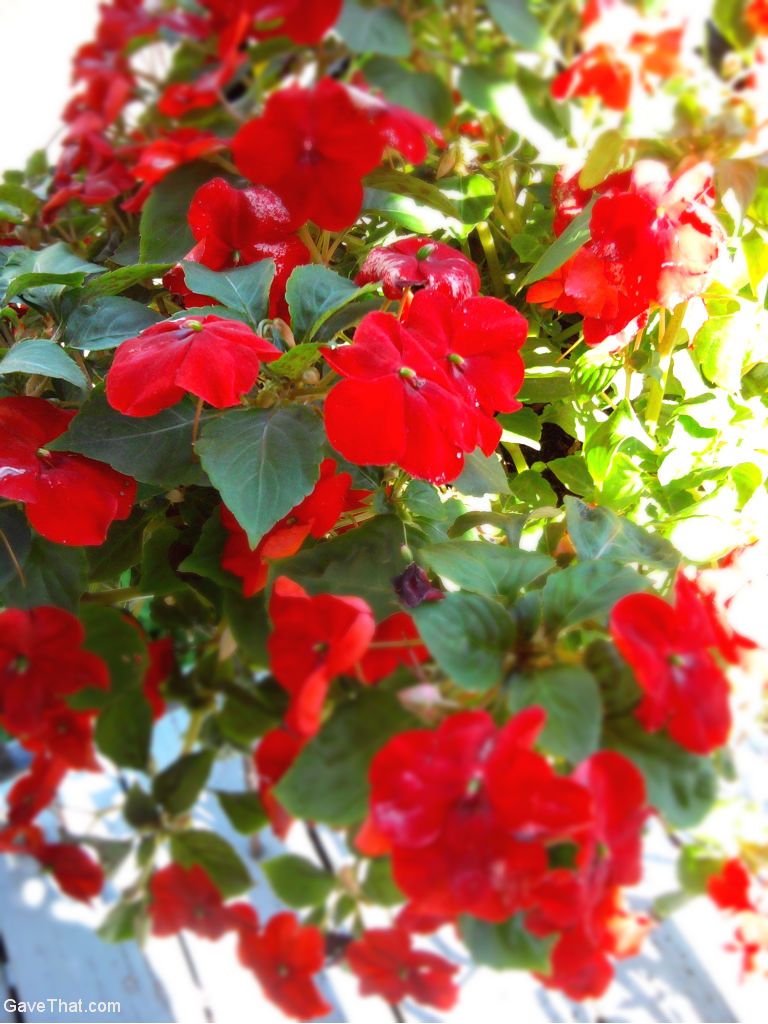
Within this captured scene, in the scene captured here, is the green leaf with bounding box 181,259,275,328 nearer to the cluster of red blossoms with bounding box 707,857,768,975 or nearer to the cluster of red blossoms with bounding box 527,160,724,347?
the cluster of red blossoms with bounding box 527,160,724,347

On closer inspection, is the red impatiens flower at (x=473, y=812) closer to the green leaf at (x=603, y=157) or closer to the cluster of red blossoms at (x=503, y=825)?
the cluster of red blossoms at (x=503, y=825)

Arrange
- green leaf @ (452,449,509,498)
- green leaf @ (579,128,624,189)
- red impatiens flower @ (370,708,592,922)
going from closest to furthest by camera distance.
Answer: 1. red impatiens flower @ (370,708,592,922)
2. green leaf @ (579,128,624,189)
3. green leaf @ (452,449,509,498)

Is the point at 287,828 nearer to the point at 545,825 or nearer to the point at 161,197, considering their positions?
the point at 545,825

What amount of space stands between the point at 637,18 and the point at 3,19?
29cm

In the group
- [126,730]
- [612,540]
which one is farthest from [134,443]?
[612,540]

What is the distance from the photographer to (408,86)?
31 centimetres

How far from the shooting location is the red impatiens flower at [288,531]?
1.34 ft

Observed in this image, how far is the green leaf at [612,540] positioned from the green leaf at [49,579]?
0.25 meters

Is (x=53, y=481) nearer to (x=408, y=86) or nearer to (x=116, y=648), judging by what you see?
(x=116, y=648)

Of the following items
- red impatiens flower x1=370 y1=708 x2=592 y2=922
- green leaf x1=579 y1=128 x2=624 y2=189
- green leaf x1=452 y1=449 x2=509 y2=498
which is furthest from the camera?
green leaf x1=452 y1=449 x2=509 y2=498

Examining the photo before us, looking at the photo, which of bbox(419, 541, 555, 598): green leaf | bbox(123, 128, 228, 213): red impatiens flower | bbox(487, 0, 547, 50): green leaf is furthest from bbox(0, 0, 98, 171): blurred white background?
bbox(419, 541, 555, 598): green leaf

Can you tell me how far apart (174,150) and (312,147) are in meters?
0.05

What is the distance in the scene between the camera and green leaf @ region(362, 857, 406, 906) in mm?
306

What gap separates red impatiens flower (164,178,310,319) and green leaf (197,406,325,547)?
9 cm
